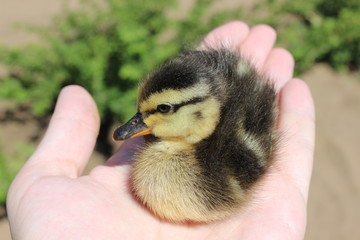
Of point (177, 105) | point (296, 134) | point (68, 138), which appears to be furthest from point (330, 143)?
point (68, 138)

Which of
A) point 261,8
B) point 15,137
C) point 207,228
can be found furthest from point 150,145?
point 261,8

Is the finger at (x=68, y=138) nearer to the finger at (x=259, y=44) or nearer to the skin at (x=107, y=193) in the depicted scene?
the skin at (x=107, y=193)

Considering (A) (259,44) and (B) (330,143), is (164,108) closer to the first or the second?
(A) (259,44)

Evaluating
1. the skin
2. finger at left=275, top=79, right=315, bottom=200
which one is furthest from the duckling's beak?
finger at left=275, top=79, right=315, bottom=200

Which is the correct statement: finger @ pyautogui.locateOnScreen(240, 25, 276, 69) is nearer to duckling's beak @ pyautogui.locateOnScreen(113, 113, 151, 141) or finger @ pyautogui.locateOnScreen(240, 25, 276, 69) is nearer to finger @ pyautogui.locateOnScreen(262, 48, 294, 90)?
finger @ pyautogui.locateOnScreen(262, 48, 294, 90)

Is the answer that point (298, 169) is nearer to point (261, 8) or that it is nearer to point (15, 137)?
point (15, 137)
